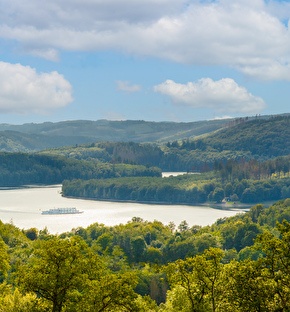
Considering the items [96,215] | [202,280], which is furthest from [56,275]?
[96,215]

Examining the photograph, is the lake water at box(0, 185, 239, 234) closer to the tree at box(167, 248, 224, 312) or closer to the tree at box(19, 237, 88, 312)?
the tree at box(167, 248, 224, 312)

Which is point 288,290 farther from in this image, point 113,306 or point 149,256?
A: point 149,256

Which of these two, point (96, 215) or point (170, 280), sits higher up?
point (170, 280)

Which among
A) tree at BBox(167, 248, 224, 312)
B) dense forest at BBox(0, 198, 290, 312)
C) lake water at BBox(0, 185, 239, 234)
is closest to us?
dense forest at BBox(0, 198, 290, 312)

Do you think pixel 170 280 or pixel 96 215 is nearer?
pixel 170 280

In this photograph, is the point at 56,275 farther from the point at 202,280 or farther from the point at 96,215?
the point at 96,215

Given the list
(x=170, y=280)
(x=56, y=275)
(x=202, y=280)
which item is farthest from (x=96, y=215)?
(x=56, y=275)

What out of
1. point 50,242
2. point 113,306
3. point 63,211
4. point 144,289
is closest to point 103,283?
point 113,306

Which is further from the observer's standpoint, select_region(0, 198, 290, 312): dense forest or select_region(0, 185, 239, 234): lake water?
select_region(0, 185, 239, 234): lake water

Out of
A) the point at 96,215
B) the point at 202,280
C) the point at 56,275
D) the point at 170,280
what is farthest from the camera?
the point at 96,215

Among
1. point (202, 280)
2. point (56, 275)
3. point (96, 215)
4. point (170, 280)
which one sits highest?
point (56, 275)

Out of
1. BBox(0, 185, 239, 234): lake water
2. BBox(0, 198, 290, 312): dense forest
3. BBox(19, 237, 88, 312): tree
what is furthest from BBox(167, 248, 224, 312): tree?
BBox(0, 185, 239, 234): lake water

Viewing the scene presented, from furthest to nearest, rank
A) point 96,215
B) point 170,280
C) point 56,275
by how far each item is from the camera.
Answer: point 96,215, point 170,280, point 56,275

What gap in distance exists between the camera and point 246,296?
27938 mm
